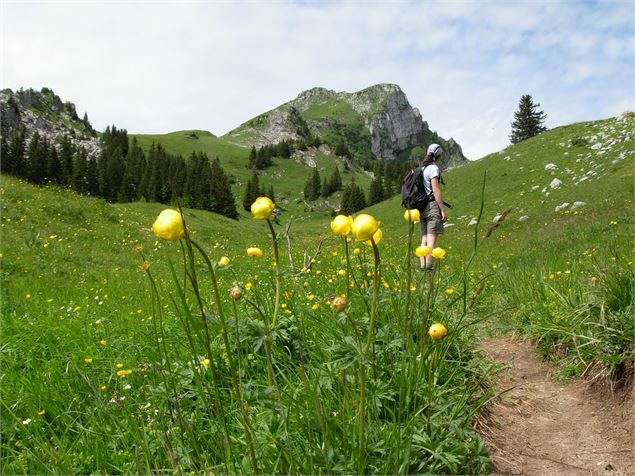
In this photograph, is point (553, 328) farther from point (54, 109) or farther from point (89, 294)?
point (54, 109)

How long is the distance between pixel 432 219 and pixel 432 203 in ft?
0.99

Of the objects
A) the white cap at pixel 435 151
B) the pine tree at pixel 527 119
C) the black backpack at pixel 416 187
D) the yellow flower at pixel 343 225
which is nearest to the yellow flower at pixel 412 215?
the yellow flower at pixel 343 225

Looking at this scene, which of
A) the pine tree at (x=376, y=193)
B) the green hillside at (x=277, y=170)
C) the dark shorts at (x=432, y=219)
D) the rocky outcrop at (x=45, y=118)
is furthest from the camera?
the green hillside at (x=277, y=170)

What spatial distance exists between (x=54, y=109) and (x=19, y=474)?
14108cm

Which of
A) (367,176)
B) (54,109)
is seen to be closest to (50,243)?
(54,109)

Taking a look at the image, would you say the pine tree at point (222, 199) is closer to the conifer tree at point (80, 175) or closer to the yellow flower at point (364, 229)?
the conifer tree at point (80, 175)

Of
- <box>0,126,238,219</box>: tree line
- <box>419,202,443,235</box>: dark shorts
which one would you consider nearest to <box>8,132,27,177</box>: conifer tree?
<box>0,126,238,219</box>: tree line

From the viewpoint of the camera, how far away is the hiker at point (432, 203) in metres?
6.76

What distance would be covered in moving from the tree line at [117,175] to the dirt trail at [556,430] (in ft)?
203

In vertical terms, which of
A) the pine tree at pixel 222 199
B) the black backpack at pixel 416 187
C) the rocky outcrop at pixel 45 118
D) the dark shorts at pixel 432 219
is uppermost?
the rocky outcrop at pixel 45 118

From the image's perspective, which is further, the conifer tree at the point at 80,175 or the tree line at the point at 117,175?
the conifer tree at the point at 80,175

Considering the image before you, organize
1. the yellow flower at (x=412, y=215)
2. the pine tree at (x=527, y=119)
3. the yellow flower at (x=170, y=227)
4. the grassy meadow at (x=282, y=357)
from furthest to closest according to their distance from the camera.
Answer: the pine tree at (x=527, y=119) < the yellow flower at (x=412, y=215) < the grassy meadow at (x=282, y=357) < the yellow flower at (x=170, y=227)

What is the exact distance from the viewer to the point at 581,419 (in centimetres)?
261

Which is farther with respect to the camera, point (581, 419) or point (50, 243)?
point (50, 243)
